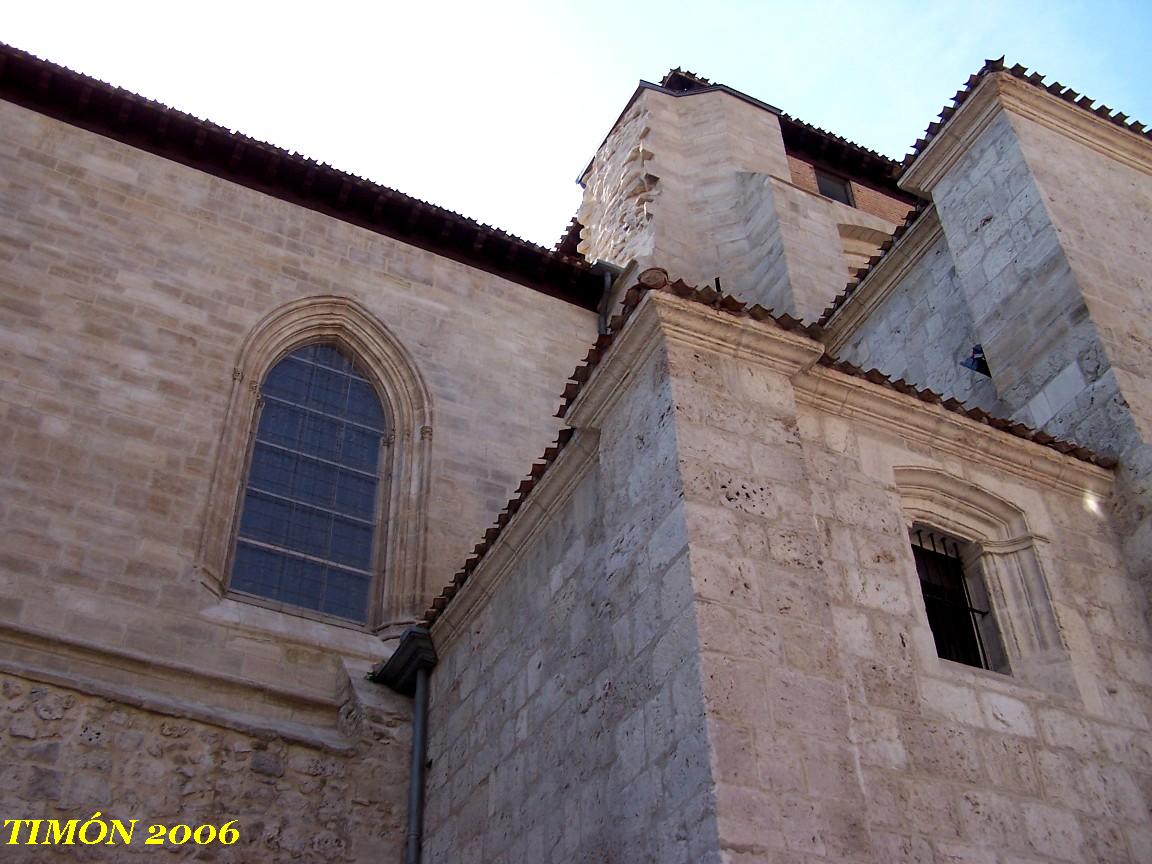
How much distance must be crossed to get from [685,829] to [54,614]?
207 inches

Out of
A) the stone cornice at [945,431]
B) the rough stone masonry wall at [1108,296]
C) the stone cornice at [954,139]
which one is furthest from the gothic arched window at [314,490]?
the rough stone masonry wall at [1108,296]

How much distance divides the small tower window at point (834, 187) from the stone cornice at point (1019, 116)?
734 cm

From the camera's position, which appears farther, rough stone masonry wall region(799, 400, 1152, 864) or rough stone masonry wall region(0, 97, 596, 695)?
rough stone masonry wall region(0, 97, 596, 695)

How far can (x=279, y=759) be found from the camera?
316 inches

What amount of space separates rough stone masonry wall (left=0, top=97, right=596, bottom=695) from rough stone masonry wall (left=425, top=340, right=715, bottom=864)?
1727 millimetres

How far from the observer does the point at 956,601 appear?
676cm

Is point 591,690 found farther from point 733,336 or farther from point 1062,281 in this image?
point 1062,281

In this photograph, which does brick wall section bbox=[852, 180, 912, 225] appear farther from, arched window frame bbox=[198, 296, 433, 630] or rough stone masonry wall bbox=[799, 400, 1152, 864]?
rough stone masonry wall bbox=[799, 400, 1152, 864]

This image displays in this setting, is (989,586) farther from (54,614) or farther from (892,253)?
(54,614)

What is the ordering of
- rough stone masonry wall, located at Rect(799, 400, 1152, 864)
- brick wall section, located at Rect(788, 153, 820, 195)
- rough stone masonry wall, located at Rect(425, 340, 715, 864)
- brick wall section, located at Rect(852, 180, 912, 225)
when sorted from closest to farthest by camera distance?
rough stone masonry wall, located at Rect(425, 340, 715, 864) → rough stone masonry wall, located at Rect(799, 400, 1152, 864) → brick wall section, located at Rect(788, 153, 820, 195) → brick wall section, located at Rect(852, 180, 912, 225)

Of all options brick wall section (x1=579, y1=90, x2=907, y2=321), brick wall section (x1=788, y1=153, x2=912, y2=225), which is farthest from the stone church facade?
brick wall section (x1=788, y1=153, x2=912, y2=225)

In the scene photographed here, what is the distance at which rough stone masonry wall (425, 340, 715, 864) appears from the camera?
201 inches

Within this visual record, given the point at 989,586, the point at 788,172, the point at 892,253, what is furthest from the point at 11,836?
the point at 788,172

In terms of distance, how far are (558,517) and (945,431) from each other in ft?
7.33
